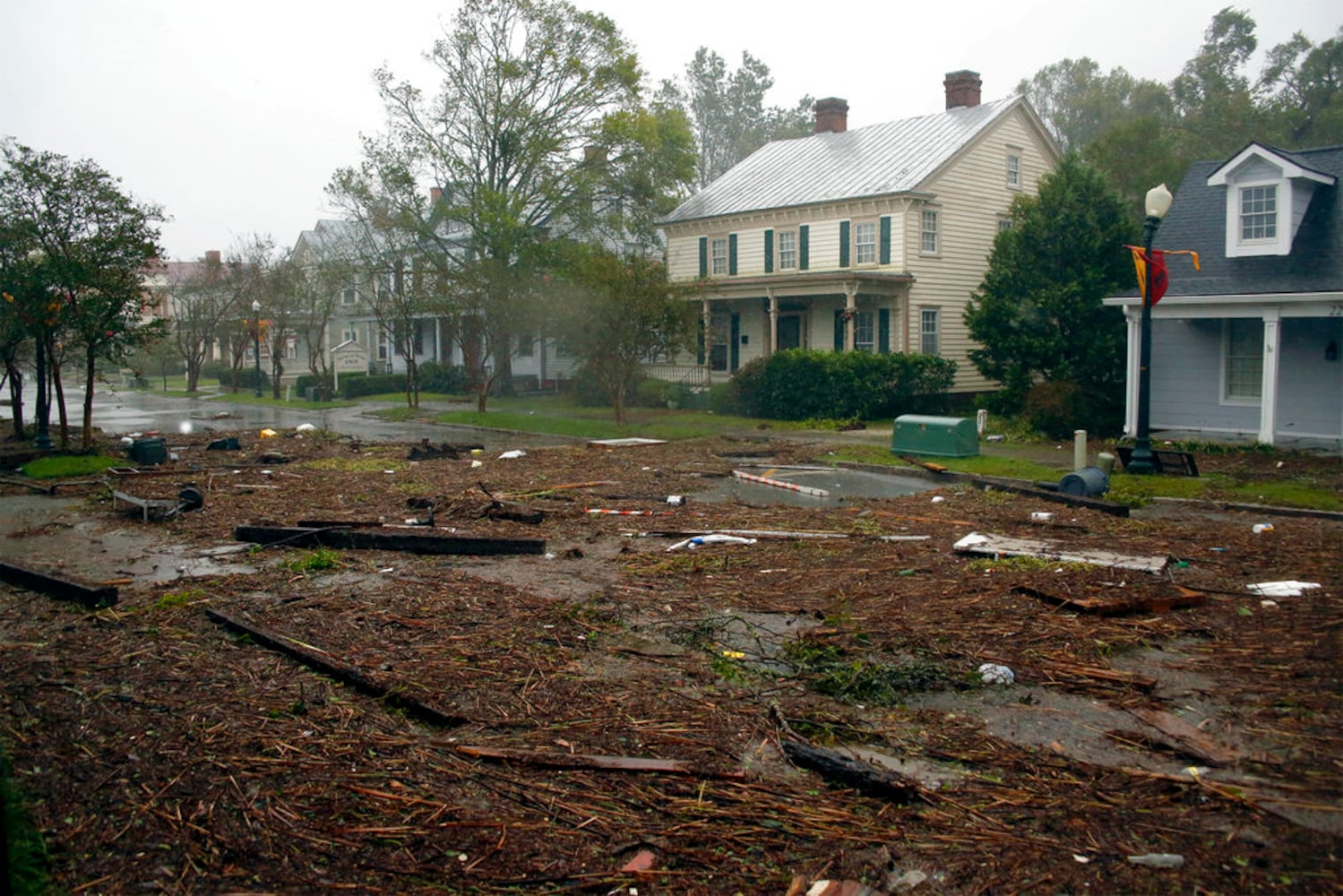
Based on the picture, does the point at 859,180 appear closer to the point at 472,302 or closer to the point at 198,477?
the point at 472,302

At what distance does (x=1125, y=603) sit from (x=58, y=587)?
8396 millimetres

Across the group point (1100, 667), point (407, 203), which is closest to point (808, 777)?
point (1100, 667)

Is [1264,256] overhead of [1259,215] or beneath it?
beneath

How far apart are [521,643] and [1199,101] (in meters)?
35.6

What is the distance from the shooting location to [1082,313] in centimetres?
2430

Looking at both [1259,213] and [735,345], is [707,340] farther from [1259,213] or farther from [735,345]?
[1259,213]

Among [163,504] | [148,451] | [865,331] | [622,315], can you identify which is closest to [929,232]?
[865,331]

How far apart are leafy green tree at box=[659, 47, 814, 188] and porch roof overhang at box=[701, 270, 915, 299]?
142 feet

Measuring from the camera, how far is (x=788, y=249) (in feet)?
112

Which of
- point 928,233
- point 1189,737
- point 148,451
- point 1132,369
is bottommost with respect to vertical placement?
point 1189,737

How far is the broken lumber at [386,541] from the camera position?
1066 cm

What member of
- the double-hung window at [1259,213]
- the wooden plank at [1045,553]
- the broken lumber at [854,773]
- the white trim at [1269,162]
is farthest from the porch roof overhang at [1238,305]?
the broken lumber at [854,773]

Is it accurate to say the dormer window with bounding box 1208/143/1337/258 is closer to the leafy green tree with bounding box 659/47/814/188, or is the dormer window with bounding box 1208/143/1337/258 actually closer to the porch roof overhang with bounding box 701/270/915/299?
the porch roof overhang with bounding box 701/270/915/299

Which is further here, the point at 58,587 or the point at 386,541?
the point at 386,541
